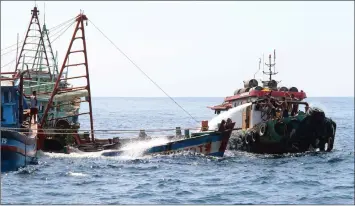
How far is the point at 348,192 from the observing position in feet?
75.4

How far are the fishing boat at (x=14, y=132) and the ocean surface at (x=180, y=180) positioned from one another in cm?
51

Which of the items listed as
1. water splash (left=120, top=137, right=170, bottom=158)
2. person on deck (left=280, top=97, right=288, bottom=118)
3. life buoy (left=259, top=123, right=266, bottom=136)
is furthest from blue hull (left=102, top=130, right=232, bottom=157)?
person on deck (left=280, top=97, right=288, bottom=118)

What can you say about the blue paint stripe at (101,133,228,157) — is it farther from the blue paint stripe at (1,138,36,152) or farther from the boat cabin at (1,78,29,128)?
the blue paint stripe at (1,138,36,152)

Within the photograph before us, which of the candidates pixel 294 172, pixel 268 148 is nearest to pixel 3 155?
pixel 294 172

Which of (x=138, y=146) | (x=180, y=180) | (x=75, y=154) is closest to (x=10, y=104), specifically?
(x=75, y=154)

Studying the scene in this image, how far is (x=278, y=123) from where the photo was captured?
33.5m

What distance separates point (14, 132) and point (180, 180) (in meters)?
6.72

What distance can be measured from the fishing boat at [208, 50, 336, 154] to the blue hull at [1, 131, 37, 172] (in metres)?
14.2

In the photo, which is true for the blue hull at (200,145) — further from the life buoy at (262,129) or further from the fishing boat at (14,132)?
the fishing boat at (14,132)

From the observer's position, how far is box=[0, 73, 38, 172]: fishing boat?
75.9 ft

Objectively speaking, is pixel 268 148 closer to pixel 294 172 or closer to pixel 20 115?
pixel 294 172

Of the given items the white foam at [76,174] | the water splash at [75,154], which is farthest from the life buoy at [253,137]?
the white foam at [76,174]

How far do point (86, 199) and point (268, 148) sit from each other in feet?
54.1

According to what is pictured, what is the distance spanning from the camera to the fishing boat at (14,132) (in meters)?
23.1
